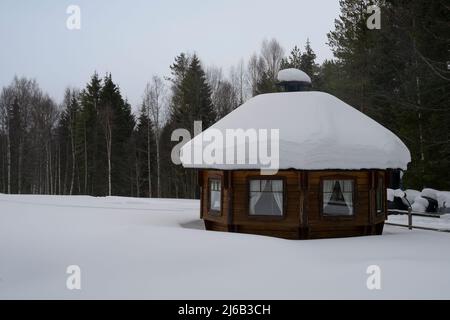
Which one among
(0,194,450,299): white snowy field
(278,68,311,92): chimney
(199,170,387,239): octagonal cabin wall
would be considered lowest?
(0,194,450,299): white snowy field

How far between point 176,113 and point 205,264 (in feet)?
89.2

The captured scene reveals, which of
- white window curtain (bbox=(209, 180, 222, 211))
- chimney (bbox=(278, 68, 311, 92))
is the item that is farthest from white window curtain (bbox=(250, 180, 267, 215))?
chimney (bbox=(278, 68, 311, 92))

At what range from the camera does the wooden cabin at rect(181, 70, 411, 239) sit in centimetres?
1091

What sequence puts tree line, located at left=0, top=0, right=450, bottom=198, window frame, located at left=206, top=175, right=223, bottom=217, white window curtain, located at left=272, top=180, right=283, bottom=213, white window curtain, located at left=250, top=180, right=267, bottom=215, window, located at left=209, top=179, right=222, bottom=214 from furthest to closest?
tree line, located at left=0, top=0, right=450, bottom=198 → window, located at left=209, top=179, right=222, bottom=214 → window frame, located at left=206, top=175, right=223, bottom=217 → white window curtain, located at left=250, top=180, right=267, bottom=215 → white window curtain, located at left=272, top=180, right=283, bottom=213

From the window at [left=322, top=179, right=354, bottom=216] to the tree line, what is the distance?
9463 millimetres

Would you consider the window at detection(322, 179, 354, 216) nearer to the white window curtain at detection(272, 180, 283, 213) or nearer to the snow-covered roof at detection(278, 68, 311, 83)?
the white window curtain at detection(272, 180, 283, 213)

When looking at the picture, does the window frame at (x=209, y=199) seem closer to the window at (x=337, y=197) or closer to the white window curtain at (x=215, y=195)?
the white window curtain at (x=215, y=195)

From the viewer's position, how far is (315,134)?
11.2m

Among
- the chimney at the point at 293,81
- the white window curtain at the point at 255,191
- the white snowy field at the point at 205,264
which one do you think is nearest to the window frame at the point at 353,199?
the white snowy field at the point at 205,264

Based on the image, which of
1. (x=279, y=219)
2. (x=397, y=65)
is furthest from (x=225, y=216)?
(x=397, y=65)

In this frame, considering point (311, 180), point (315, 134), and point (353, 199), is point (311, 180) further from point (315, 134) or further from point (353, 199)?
point (353, 199)

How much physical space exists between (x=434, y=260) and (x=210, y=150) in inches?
260

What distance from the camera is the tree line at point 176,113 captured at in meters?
20.3

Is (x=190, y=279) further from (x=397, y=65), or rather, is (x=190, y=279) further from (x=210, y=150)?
(x=397, y=65)
